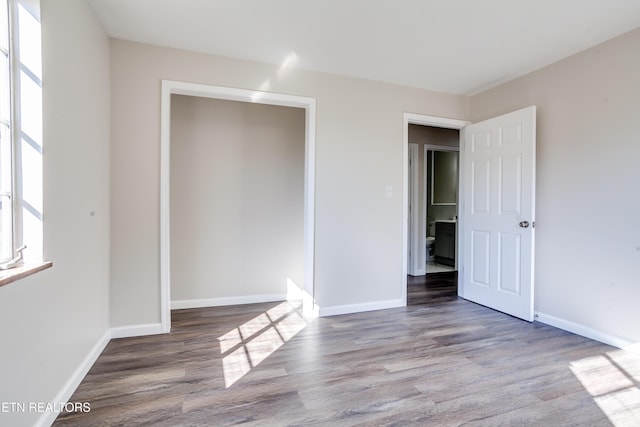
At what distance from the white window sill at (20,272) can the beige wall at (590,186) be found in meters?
3.74

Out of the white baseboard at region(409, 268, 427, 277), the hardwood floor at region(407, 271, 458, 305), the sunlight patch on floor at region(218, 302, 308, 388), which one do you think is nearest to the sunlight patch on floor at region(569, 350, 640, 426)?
the hardwood floor at region(407, 271, 458, 305)

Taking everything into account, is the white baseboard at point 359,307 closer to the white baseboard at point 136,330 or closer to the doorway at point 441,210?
the white baseboard at point 136,330

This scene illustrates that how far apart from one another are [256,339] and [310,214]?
1.24m

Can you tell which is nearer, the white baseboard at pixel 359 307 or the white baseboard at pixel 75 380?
the white baseboard at pixel 75 380

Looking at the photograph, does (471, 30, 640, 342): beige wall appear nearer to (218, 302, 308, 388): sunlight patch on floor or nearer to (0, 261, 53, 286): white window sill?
(218, 302, 308, 388): sunlight patch on floor

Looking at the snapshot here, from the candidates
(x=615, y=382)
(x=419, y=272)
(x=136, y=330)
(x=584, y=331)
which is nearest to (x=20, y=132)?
(x=136, y=330)

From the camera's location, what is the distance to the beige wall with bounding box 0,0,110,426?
1360 millimetres

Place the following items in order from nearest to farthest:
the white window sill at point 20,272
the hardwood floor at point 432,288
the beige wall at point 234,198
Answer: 1. the white window sill at point 20,272
2. the beige wall at point 234,198
3. the hardwood floor at point 432,288

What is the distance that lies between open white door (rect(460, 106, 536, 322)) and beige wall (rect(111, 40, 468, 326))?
1.91 feet

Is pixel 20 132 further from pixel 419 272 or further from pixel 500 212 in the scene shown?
pixel 419 272

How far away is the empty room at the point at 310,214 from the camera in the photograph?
5.51 feet

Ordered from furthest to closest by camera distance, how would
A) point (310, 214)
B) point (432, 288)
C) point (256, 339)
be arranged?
point (432, 288), point (310, 214), point (256, 339)

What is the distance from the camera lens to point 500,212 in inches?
134

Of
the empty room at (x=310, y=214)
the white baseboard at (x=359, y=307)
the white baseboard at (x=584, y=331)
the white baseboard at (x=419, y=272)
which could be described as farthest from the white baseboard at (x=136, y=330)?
the white baseboard at (x=419, y=272)
